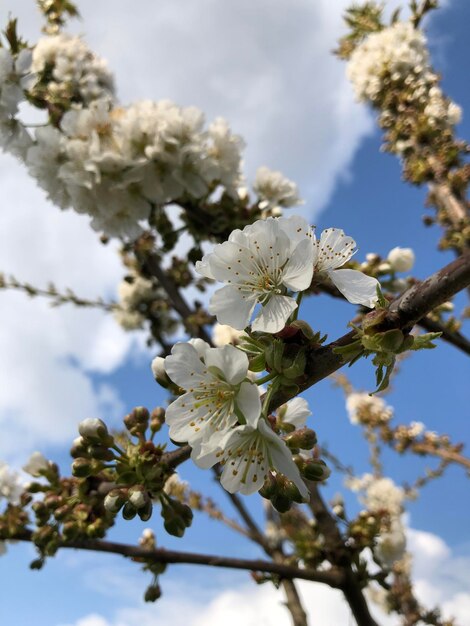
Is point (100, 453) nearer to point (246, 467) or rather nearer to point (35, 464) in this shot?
point (246, 467)

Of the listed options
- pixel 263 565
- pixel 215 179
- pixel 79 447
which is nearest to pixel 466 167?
pixel 215 179

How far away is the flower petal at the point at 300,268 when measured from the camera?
988mm

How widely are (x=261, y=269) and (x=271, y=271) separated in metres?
0.02

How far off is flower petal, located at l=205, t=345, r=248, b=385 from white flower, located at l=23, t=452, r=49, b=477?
1265mm

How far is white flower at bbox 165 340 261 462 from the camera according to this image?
3.21ft

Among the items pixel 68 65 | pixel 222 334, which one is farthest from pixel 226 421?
pixel 68 65

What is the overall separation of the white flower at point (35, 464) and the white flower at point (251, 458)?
116cm

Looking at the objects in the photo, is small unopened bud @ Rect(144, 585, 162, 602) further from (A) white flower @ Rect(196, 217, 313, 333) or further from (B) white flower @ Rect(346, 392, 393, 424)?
(B) white flower @ Rect(346, 392, 393, 424)

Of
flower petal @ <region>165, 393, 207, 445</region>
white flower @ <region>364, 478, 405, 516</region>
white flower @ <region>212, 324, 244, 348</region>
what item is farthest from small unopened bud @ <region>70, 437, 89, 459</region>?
white flower @ <region>364, 478, 405, 516</region>

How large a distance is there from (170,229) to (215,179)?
37 centimetres

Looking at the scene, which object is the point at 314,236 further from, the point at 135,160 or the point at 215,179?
the point at 215,179

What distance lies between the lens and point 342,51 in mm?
5711

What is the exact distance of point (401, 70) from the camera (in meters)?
4.62

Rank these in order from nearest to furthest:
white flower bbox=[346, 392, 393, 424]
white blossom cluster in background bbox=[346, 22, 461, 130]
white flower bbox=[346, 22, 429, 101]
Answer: white blossom cluster in background bbox=[346, 22, 461, 130]
white flower bbox=[346, 22, 429, 101]
white flower bbox=[346, 392, 393, 424]
